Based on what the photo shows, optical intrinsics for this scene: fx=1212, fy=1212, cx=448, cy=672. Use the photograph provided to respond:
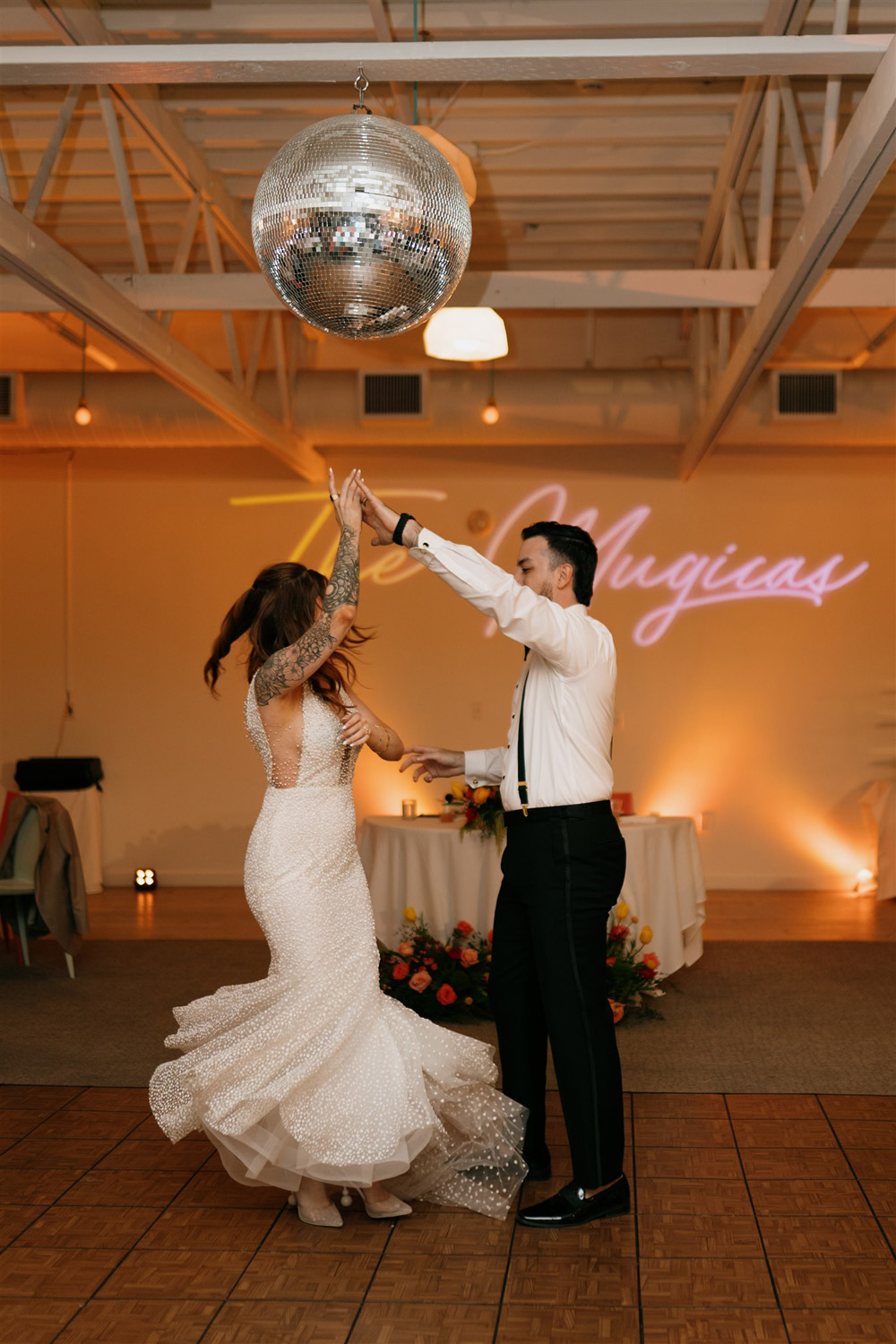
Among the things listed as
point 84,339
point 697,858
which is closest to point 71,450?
point 84,339

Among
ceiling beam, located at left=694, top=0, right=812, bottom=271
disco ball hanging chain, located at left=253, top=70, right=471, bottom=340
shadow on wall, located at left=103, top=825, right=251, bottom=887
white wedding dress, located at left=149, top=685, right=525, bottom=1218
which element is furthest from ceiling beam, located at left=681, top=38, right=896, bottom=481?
shadow on wall, located at left=103, top=825, right=251, bottom=887

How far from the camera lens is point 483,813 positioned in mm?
5098

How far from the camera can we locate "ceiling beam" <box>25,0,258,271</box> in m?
4.13

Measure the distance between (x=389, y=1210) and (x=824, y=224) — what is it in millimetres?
3169

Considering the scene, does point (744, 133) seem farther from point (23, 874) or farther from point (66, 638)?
point (66, 638)

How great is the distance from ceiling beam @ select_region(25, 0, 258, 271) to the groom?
151 centimetres

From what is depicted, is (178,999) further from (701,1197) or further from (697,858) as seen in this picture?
(701,1197)

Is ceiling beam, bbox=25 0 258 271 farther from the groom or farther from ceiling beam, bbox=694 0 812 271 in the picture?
ceiling beam, bbox=694 0 812 271

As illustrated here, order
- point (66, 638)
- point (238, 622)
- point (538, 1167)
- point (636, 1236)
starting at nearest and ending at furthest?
point (636, 1236) → point (238, 622) → point (538, 1167) → point (66, 638)

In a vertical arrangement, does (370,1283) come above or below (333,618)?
below

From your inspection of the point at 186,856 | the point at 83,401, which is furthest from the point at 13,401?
the point at 186,856

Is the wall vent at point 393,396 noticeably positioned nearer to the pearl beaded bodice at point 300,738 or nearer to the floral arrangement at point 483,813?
the floral arrangement at point 483,813

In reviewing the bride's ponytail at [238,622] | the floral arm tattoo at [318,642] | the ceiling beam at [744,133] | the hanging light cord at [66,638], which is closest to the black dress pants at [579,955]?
the floral arm tattoo at [318,642]

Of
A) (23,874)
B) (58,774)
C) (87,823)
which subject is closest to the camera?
(23,874)
